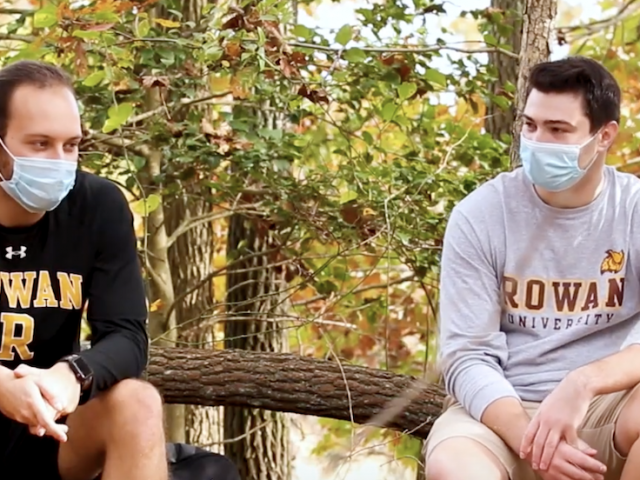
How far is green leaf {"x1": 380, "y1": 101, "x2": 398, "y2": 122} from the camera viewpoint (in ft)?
11.5

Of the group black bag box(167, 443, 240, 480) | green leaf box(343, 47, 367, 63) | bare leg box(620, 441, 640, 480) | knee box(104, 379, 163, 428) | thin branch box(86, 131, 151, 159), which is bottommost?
black bag box(167, 443, 240, 480)

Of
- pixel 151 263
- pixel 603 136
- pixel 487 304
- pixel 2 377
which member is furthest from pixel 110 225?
pixel 151 263

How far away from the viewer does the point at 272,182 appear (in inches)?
151

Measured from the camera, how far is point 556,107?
253cm

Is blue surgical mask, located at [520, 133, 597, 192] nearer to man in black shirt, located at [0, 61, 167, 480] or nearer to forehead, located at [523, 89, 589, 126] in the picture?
forehead, located at [523, 89, 589, 126]

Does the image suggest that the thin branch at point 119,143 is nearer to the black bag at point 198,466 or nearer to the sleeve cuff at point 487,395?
the black bag at point 198,466

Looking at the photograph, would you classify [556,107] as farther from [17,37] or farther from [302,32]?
[17,37]

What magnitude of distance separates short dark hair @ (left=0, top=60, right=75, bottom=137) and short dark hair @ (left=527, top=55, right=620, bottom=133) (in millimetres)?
1220

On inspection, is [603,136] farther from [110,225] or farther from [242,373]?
[242,373]

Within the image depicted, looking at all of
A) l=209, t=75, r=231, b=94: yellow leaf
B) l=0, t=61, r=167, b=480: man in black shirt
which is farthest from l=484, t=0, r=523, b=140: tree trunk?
l=0, t=61, r=167, b=480: man in black shirt

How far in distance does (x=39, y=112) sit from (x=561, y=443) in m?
1.44

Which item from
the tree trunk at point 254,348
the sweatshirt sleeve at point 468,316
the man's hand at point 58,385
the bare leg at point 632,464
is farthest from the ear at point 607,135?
the tree trunk at point 254,348

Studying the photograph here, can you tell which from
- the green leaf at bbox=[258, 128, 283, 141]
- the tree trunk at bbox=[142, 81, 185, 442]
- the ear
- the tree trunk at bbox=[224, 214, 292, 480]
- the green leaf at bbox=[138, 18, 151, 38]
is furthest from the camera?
the tree trunk at bbox=[224, 214, 292, 480]

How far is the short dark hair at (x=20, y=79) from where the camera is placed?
2336 millimetres
